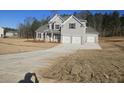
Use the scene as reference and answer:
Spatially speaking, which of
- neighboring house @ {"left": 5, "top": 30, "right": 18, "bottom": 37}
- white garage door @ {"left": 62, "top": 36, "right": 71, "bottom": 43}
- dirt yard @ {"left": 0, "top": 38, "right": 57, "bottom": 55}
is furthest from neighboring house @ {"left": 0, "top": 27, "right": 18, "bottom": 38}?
white garage door @ {"left": 62, "top": 36, "right": 71, "bottom": 43}

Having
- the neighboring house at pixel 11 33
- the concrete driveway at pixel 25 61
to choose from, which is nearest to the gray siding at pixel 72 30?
the concrete driveway at pixel 25 61

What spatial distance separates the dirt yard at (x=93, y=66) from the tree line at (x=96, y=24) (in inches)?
10.0

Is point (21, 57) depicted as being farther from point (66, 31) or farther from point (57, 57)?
point (66, 31)

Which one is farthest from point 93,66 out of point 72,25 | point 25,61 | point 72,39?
point 25,61

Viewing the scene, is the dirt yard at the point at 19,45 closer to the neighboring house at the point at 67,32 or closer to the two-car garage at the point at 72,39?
the neighboring house at the point at 67,32

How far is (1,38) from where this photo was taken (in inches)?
248

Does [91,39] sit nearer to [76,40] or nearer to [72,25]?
[76,40]

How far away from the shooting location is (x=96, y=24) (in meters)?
6.35

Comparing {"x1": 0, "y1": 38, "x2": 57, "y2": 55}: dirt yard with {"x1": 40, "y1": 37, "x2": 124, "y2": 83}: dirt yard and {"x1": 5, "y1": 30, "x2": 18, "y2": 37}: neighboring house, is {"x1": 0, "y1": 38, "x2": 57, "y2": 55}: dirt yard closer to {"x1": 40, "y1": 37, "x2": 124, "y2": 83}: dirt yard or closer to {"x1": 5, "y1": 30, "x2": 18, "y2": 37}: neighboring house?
{"x1": 5, "y1": 30, "x2": 18, "y2": 37}: neighboring house

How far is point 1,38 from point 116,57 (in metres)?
3.52
